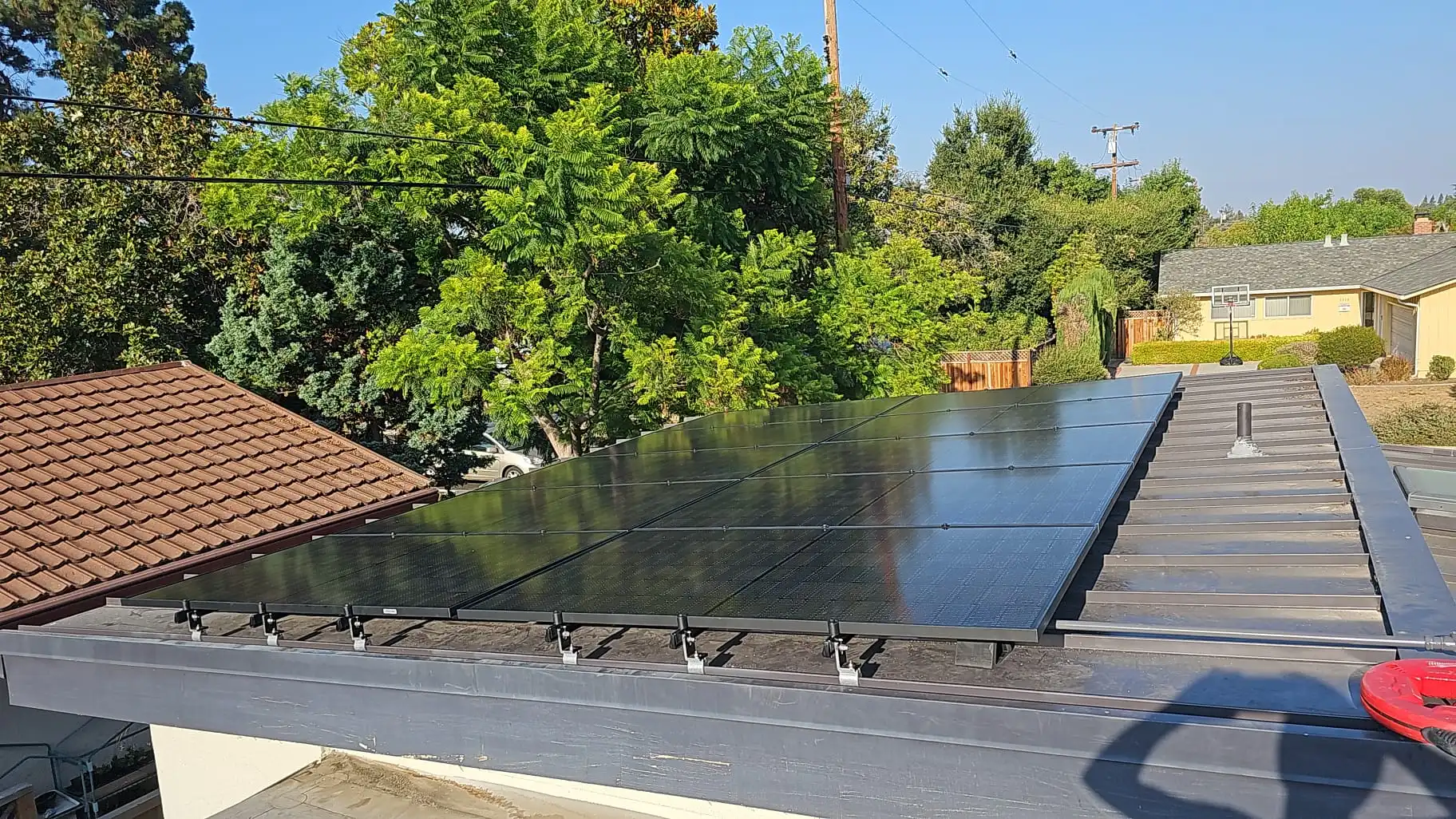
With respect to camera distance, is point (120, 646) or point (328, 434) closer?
point (120, 646)

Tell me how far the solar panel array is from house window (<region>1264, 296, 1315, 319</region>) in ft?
144

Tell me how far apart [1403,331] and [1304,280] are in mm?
10128

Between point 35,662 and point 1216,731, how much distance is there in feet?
20.2

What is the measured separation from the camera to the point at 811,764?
3.26 meters

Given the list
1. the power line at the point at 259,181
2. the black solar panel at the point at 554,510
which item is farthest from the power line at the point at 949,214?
the black solar panel at the point at 554,510

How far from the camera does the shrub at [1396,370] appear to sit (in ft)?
103

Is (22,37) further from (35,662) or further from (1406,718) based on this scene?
(1406,718)

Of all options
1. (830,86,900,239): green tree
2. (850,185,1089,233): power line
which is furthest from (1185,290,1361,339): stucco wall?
(830,86,900,239): green tree

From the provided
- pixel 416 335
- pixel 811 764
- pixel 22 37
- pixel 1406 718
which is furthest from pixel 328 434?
pixel 22 37

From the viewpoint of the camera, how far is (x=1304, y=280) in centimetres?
4431

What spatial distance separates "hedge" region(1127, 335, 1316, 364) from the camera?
39719mm

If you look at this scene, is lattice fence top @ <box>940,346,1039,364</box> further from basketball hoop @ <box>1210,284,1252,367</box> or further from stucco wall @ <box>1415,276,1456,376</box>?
stucco wall @ <box>1415,276,1456,376</box>

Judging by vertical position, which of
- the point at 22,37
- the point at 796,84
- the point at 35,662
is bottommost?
the point at 35,662

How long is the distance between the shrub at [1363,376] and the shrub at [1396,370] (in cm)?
22
